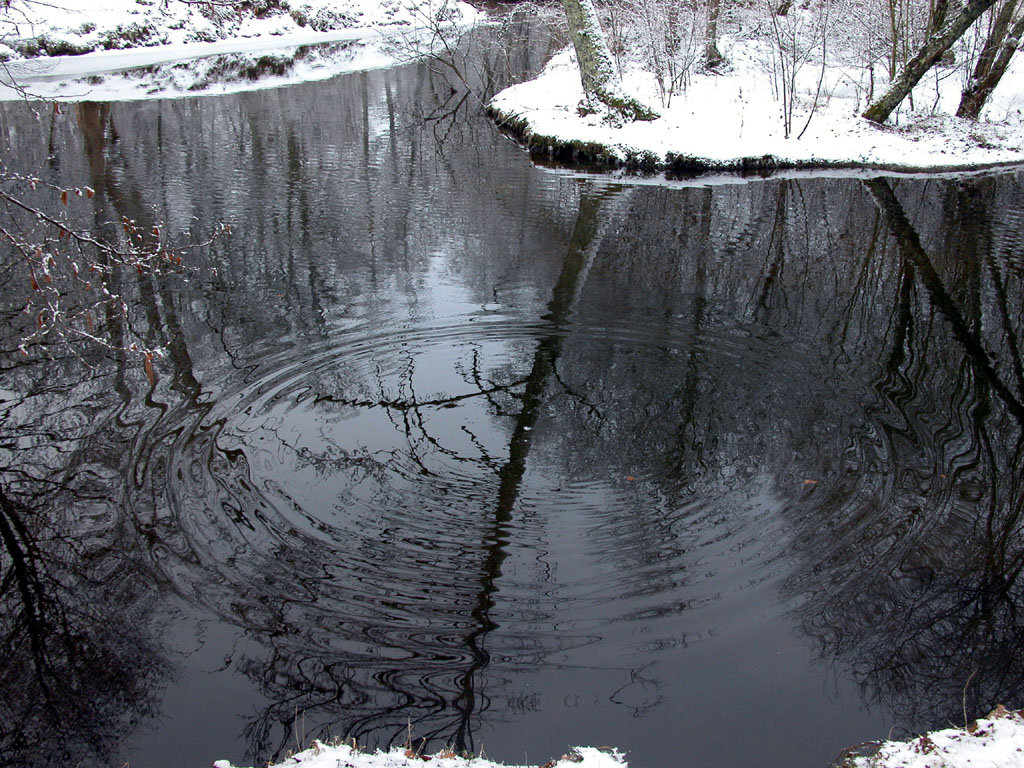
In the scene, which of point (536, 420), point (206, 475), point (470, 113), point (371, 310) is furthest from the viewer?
point (470, 113)

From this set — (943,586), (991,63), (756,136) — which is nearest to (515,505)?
A: (943,586)

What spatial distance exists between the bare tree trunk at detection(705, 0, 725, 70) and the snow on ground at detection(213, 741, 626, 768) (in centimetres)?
2229

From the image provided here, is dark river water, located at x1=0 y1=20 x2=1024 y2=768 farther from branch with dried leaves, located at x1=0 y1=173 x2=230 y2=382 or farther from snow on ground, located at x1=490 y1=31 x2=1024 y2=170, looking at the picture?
snow on ground, located at x1=490 y1=31 x2=1024 y2=170

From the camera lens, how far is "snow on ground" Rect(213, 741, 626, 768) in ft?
11.2

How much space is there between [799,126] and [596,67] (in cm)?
465

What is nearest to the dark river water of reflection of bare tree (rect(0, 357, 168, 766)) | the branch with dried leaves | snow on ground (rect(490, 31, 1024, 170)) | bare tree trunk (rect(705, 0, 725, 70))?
reflection of bare tree (rect(0, 357, 168, 766))

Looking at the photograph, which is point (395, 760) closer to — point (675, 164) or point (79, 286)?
point (79, 286)

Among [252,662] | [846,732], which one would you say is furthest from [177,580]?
[846,732]

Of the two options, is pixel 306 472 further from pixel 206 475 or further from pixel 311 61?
pixel 311 61

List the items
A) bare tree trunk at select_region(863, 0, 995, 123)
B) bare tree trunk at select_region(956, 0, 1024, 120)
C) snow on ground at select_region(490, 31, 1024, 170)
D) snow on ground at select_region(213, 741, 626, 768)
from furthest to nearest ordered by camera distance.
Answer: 1. bare tree trunk at select_region(956, 0, 1024, 120)
2. snow on ground at select_region(490, 31, 1024, 170)
3. bare tree trunk at select_region(863, 0, 995, 123)
4. snow on ground at select_region(213, 741, 626, 768)

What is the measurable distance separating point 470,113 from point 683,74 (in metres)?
6.19

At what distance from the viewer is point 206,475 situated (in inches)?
229

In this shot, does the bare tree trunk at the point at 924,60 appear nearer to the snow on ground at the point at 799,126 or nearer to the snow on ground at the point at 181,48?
the snow on ground at the point at 799,126

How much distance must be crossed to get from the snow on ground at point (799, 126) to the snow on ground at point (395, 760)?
15.2 metres
